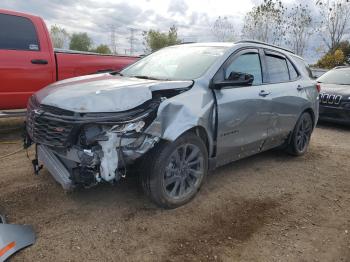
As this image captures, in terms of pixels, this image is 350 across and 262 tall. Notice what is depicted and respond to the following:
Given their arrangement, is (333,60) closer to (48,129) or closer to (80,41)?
(48,129)

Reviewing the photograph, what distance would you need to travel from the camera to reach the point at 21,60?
5.66 m

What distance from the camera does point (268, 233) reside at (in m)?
3.31

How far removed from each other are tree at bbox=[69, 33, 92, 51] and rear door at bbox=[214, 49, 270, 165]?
57.7 metres

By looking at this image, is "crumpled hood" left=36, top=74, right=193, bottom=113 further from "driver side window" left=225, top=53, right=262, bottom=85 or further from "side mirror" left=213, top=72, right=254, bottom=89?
"driver side window" left=225, top=53, right=262, bottom=85

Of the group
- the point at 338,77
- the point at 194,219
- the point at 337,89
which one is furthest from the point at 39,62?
the point at 338,77

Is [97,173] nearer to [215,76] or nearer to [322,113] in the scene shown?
[215,76]

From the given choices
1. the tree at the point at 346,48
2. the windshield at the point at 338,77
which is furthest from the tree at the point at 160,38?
the windshield at the point at 338,77

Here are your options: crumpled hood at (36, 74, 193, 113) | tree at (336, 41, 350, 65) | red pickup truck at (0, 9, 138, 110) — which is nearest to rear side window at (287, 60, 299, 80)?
crumpled hood at (36, 74, 193, 113)

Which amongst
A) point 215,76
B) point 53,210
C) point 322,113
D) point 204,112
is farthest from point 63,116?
point 322,113

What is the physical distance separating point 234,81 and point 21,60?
3.57 m

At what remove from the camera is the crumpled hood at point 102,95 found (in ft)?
10.1

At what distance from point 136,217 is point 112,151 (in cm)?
75

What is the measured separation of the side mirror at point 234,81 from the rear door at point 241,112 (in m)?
0.09

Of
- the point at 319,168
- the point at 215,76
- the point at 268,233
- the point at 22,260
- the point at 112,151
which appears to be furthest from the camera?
the point at 319,168
